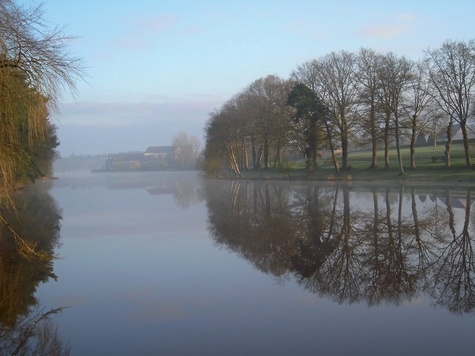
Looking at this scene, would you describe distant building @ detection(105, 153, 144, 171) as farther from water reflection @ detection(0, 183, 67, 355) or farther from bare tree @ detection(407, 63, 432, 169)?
water reflection @ detection(0, 183, 67, 355)

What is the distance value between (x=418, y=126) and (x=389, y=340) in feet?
125

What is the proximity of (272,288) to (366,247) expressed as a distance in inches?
164

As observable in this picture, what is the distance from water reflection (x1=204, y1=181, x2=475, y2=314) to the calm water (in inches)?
1.4

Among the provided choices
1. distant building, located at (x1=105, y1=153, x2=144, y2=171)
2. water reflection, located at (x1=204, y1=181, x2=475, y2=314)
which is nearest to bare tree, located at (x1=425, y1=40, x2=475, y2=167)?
water reflection, located at (x1=204, y1=181, x2=475, y2=314)

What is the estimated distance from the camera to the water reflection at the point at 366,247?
27.6 feet

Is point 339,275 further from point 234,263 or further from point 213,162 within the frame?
point 213,162

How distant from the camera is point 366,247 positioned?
12156 mm

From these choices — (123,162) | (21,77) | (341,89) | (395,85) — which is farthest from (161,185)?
(123,162)

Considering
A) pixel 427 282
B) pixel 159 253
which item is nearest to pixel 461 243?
pixel 427 282

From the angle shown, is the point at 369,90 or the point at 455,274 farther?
the point at 369,90

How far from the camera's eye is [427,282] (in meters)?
8.69

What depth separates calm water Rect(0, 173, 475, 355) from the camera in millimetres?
6309

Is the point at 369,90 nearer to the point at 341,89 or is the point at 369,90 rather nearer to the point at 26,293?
the point at 341,89

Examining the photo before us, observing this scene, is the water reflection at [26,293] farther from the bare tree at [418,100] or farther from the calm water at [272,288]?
the bare tree at [418,100]
